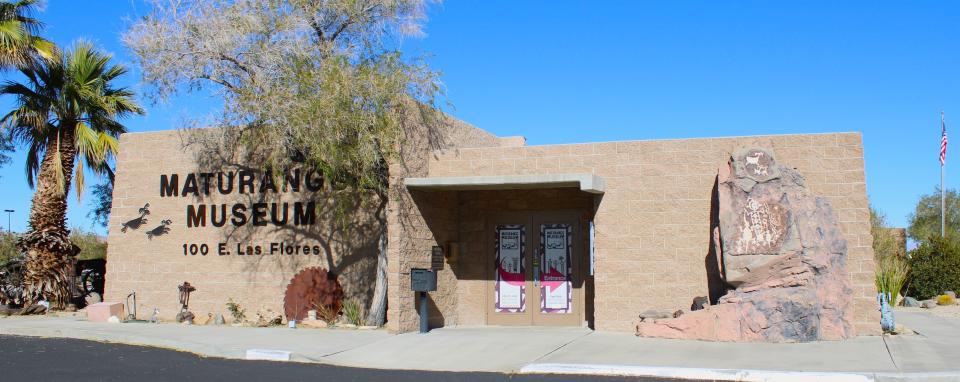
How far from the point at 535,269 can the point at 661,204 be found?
122 inches

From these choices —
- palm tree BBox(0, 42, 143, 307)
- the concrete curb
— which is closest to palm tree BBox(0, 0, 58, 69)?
palm tree BBox(0, 42, 143, 307)

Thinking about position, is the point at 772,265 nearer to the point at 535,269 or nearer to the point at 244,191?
the point at 535,269

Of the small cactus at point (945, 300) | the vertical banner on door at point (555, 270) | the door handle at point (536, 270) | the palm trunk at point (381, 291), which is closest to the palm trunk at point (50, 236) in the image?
the palm trunk at point (381, 291)

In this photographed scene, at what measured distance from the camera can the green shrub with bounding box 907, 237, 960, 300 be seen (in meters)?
24.5

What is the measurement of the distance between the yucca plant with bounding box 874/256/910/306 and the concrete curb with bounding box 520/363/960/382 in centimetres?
973

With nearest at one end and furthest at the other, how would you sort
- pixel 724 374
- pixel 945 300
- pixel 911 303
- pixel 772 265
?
pixel 724 374, pixel 772 265, pixel 911 303, pixel 945 300

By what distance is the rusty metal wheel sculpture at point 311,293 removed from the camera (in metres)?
16.9

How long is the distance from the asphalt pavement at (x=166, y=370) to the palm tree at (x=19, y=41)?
821cm

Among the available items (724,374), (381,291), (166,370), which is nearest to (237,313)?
(381,291)

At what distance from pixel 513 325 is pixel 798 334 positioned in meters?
5.65

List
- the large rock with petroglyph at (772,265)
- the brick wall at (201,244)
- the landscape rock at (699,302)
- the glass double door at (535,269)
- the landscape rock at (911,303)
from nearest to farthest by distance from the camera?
the large rock with petroglyph at (772,265) → the landscape rock at (699,302) → the glass double door at (535,269) → the brick wall at (201,244) → the landscape rock at (911,303)

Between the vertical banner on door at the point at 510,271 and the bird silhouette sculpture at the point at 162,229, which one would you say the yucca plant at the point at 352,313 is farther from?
the bird silhouette sculpture at the point at 162,229

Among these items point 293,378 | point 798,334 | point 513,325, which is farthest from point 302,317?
point 798,334

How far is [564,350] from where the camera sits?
1245 centimetres
